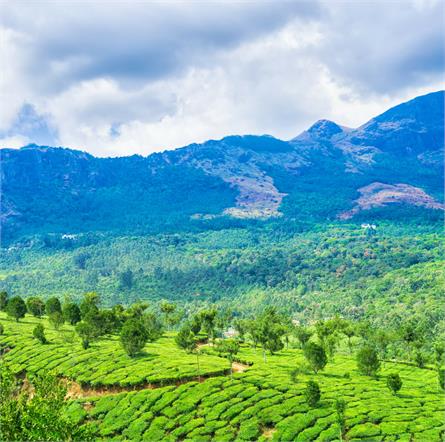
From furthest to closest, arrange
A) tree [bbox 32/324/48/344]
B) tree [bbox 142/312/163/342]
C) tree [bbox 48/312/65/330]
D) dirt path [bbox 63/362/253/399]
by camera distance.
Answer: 1. tree [bbox 142/312/163/342]
2. tree [bbox 48/312/65/330]
3. tree [bbox 32/324/48/344]
4. dirt path [bbox 63/362/253/399]

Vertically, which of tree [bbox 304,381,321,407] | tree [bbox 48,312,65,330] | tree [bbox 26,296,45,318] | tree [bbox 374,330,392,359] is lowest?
tree [bbox 374,330,392,359]

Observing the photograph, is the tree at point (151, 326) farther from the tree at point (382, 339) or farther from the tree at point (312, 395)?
the tree at point (312, 395)

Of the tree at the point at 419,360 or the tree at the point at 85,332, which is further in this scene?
the tree at the point at 419,360

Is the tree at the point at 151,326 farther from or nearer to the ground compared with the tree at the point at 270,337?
farther from the ground

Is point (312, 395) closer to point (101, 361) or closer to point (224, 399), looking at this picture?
point (224, 399)

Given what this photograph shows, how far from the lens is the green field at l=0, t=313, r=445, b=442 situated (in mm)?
47906

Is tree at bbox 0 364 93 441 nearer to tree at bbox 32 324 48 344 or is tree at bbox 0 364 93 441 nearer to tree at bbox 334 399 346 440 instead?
tree at bbox 334 399 346 440

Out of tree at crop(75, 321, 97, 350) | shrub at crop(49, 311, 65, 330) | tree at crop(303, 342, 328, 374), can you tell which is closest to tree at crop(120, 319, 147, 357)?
tree at crop(75, 321, 97, 350)

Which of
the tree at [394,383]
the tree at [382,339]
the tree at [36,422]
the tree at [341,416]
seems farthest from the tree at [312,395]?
the tree at [382,339]

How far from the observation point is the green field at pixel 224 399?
157 ft

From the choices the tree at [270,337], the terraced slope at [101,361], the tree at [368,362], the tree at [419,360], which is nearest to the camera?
the terraced slope at [101,361]

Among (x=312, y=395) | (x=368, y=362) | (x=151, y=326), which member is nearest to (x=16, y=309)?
(x=151, y=326)

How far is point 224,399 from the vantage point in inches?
2188

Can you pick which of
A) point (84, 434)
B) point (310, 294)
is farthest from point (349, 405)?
point (310, 294)
